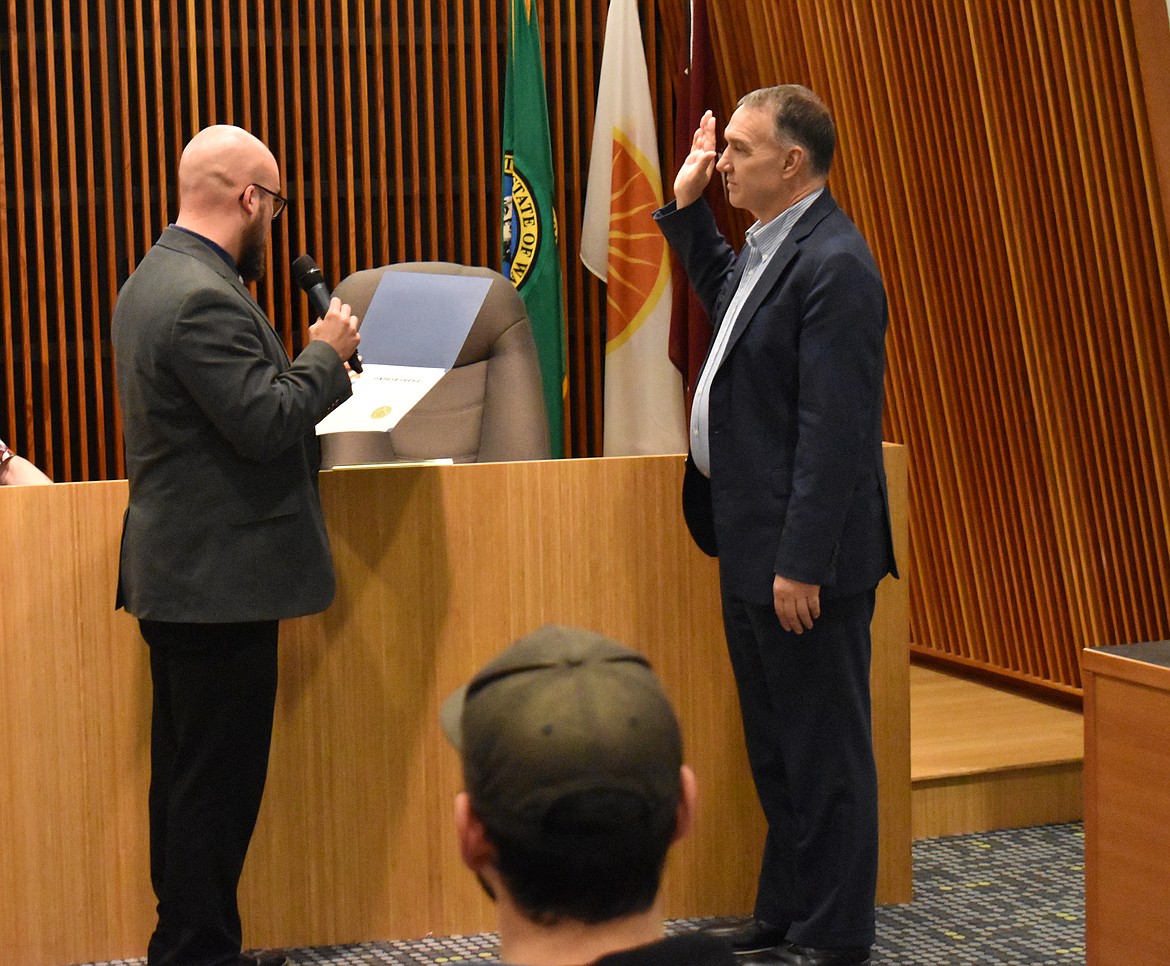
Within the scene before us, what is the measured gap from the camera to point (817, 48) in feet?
15.7

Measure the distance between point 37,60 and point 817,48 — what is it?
10.2ft

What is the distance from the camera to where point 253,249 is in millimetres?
2658

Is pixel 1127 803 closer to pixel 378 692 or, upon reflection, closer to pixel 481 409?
pixel 378 692

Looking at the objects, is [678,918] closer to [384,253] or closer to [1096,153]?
[1096,153]

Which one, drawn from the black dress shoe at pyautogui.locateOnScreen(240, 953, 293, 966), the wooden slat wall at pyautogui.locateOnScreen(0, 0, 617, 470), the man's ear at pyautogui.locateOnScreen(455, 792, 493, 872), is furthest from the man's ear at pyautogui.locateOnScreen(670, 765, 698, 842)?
the wooden slat wall at pyautogui.locateOnScreen(0, 0, 617, 470)

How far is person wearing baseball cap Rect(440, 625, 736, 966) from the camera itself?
93cm

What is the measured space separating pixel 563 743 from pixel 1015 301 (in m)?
3.43

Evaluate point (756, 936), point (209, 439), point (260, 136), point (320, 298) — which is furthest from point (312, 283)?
point (260, 136)

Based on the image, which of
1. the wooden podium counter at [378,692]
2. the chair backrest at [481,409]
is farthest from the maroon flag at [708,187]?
the wooden podium counter at [378,692]

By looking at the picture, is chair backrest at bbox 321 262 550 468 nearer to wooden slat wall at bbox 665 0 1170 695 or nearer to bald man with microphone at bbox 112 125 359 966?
bald man with microphone at bbox 112 125 359 966

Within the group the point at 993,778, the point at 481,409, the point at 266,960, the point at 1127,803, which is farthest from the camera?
the point at 481,409

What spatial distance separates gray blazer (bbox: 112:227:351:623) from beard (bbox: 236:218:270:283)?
3.3 inches

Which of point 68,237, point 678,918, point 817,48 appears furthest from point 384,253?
point 678,918

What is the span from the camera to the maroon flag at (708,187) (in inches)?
216
